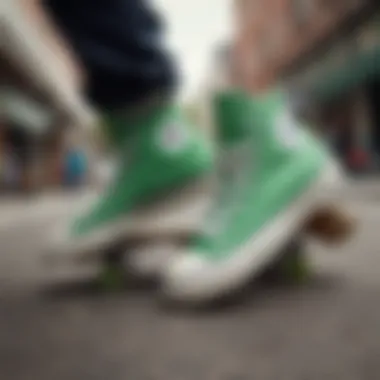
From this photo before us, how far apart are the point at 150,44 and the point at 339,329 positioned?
37 cm

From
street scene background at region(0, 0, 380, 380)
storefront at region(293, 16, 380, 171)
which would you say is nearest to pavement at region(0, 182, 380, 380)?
street scene background at region(0, 0, 380, 380)

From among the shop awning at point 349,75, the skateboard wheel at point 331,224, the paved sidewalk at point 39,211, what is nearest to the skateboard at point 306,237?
the skateboard wheel at point 331,224

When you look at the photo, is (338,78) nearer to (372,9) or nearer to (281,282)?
(372,9)

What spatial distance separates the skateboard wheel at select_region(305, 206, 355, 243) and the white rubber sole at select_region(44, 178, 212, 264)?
11cm

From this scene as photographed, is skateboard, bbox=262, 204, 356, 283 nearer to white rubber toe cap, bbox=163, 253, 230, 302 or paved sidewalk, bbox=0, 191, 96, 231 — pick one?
white rubber toe cap, bbox=163, 253, 230, 302

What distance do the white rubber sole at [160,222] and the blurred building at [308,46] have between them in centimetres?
12

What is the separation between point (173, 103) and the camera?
26.5 inches

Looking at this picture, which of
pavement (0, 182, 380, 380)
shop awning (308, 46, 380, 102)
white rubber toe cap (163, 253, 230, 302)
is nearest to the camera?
pavement (0, 182, 380, 380)

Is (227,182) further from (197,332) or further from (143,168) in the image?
(197,332)

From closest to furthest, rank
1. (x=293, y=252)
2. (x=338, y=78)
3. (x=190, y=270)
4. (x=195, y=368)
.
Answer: (x=195, y=368), (x=190, y=270), (x=293, y=252), (x=338, y=78)

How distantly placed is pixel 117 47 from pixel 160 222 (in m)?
0.18

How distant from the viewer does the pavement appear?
35 centimetres

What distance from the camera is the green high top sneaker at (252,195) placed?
0.53m

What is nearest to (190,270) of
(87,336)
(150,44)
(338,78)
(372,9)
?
(87,336)
